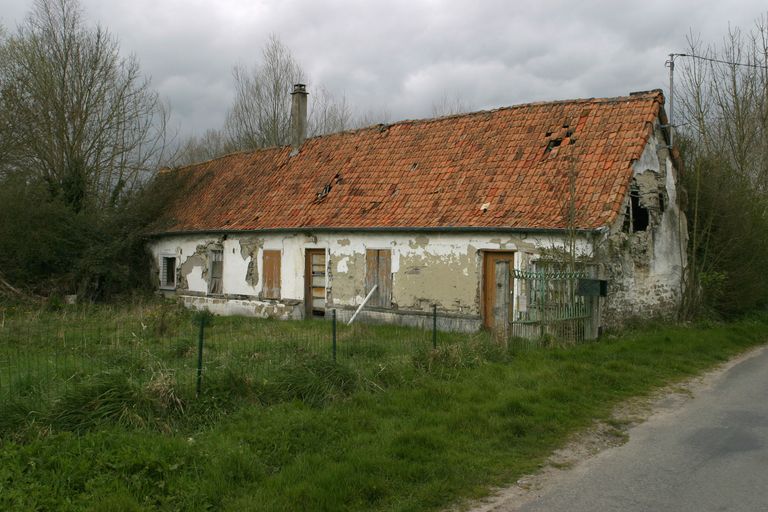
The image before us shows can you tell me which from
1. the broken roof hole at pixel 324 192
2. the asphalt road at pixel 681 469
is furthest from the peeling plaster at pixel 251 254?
the asphalt road at pixel 681 469

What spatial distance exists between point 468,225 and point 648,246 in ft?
13.7

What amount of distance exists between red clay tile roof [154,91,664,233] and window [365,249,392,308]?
80cm

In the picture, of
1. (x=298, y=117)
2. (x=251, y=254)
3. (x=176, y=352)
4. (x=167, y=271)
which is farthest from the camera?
(x=167, y=271)

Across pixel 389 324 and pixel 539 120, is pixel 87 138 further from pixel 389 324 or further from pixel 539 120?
pixel 539 120

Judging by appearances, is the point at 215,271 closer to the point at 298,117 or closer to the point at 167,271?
the point at 167,271

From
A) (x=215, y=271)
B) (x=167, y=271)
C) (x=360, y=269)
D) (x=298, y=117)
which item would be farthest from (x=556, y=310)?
(x=167, y=271)

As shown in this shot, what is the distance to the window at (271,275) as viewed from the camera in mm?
18891

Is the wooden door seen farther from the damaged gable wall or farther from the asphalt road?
the asphalt road

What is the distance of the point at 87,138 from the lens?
22719 millimetres

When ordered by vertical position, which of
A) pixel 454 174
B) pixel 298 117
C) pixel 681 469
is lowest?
pixel 681 469

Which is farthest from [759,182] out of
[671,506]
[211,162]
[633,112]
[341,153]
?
[671,506]

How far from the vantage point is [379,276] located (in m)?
16.5

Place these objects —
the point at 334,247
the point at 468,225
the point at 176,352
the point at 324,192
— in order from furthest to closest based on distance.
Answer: the point at 324,192
the point at 334,247
the point at 468,225
the point at 176,352

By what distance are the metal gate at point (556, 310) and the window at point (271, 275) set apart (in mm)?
8528
